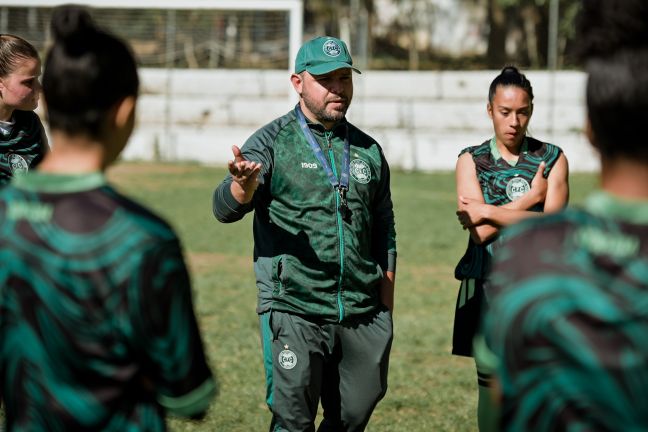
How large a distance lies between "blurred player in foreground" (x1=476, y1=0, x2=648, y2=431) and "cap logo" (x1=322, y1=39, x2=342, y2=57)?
287cm

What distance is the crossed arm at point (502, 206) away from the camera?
16.5ft

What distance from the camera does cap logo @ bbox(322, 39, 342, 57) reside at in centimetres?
523

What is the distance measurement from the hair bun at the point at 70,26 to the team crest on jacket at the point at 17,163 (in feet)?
8.09

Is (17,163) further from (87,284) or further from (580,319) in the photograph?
(580,319)

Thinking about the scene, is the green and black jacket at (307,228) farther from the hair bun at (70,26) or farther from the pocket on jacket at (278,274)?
the hair bun at (70,26)

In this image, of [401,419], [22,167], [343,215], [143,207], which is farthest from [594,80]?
[401,419]

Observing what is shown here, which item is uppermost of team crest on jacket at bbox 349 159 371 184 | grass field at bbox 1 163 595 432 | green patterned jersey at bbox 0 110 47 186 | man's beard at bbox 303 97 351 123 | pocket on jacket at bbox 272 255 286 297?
man's beard at bbox 303 97 351 123

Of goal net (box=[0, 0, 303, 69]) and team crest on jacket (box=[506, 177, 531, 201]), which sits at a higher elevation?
goal net (box=[0, 0, 303, 69])

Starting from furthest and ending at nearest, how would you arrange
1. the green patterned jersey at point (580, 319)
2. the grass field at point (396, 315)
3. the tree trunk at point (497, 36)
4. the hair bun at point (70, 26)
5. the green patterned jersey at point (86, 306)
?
1. the tree trunk at point (497, 36)
2. the grass field at point (396, 315)
3. the hair bun at point (70, 26)
4. the green patterned jersey at point (86, 306)
5. the green patterned jersey at point (580, 319)

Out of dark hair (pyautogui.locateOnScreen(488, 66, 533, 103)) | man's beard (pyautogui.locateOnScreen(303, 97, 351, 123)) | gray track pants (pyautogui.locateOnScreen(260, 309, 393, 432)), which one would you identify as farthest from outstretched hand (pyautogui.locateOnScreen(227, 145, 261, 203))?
dark hair (pyautogui.locateOnScreen(488, 66, 533, 103))

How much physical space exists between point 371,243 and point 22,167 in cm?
186

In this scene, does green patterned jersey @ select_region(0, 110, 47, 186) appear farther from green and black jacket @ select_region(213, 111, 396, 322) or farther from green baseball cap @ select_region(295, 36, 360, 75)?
green baseball cap @ select_region(295, 36, 360, 75)

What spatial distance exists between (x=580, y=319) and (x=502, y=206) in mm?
2873

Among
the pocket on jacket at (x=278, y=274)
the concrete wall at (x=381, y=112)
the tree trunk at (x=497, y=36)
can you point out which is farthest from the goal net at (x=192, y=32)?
the pocket on jacket at (x=278, y=274)
